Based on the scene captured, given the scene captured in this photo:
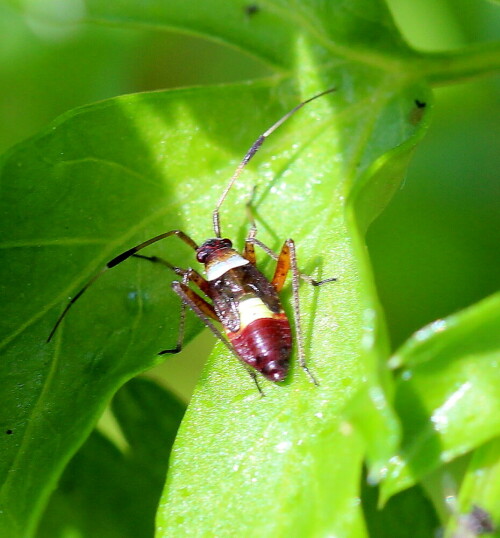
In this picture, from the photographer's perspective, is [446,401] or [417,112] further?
[417,112]

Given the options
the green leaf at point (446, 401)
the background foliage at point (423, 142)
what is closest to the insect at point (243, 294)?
the green leaf at point (446, 401)

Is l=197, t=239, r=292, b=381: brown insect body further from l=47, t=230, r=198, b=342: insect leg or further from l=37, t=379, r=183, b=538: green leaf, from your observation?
l=37, t=379, r=183, b=538: green leaf

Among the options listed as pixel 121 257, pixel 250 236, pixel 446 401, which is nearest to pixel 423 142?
pixel 250 236

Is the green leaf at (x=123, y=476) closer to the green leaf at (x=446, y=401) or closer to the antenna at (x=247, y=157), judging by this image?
the antenna at (x=247, y=157)

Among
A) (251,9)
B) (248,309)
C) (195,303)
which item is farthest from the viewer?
(251,9)

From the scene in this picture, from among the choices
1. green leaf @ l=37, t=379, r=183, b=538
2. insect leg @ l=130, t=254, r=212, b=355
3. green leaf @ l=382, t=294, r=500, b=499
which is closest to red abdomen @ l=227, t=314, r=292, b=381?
insect leg @ l=130, t=254, r=212, b=355

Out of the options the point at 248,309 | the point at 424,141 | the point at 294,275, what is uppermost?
the point at 424,141

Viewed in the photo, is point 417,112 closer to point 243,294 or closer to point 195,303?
point 243,294

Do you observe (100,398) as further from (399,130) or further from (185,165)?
(399,130)
